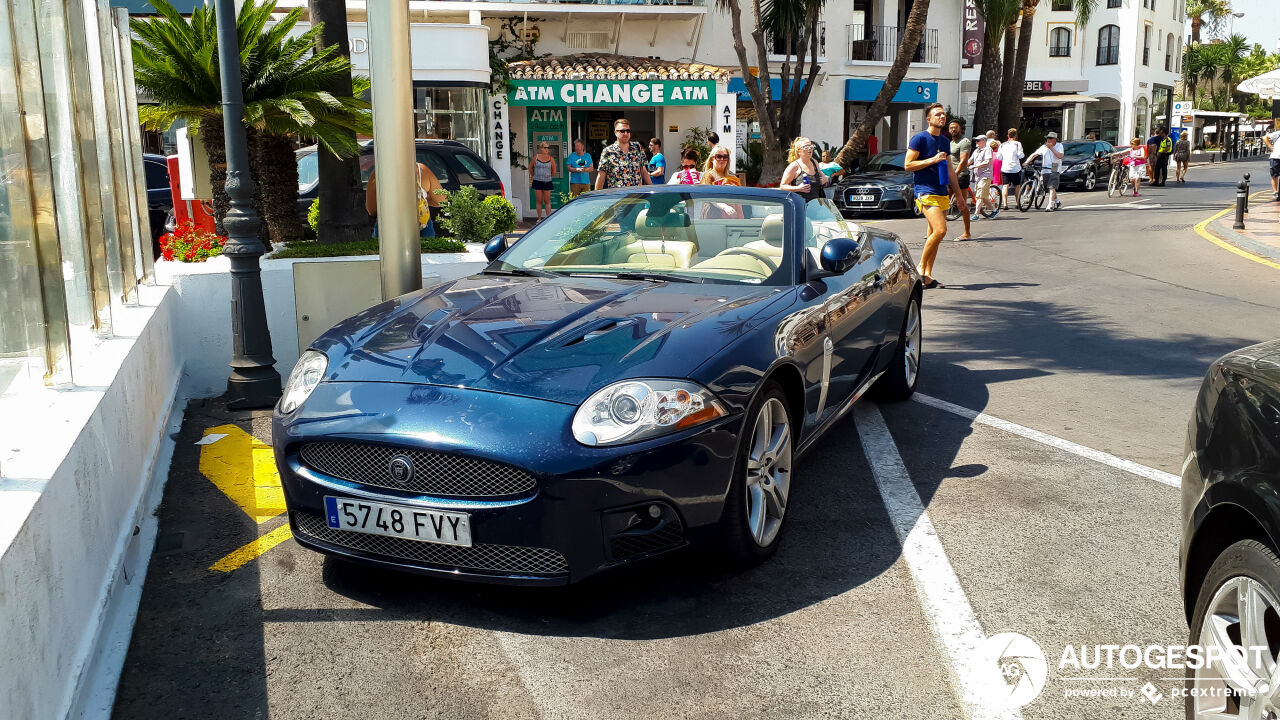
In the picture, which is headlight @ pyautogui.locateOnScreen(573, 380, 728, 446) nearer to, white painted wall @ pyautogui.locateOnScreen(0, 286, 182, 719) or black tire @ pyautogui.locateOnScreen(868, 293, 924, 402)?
white painted wall @ pyautogui.locateOnScreen(0, 286, 182, 719)

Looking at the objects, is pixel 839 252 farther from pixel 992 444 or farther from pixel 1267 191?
pixel 1267 191

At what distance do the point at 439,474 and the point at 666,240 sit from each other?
7.04ft

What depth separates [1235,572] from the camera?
251 cm

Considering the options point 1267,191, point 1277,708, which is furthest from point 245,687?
point 1267,191

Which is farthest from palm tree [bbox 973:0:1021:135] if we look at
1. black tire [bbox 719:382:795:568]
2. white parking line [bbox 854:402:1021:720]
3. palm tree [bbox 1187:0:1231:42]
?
palm tree [bbox 1187:0:1231:42]

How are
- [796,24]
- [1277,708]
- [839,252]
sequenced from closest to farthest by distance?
[1277,708]
[839,252]
[796,24]

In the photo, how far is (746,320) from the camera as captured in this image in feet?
14.1

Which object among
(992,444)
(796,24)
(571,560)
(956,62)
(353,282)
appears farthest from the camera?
(956,62)

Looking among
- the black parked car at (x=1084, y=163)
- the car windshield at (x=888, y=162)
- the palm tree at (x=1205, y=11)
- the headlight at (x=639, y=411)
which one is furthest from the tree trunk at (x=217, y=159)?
the palm tree at (x=1205, y=11)

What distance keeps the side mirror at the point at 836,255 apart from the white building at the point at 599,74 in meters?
16.5

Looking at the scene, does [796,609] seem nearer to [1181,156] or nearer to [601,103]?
[601,103]

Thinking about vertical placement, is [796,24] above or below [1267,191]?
above

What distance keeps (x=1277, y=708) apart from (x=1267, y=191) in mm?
30436

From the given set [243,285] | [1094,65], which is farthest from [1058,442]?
[1094,65]
